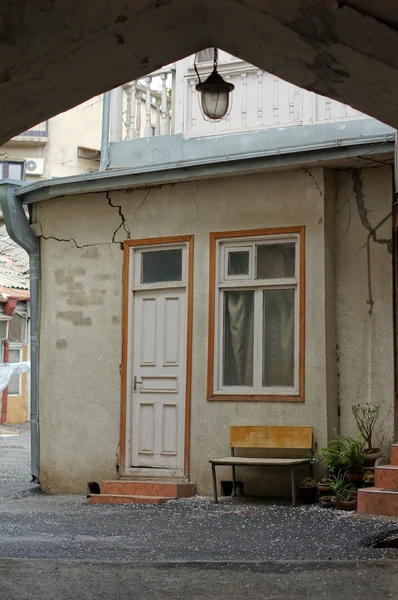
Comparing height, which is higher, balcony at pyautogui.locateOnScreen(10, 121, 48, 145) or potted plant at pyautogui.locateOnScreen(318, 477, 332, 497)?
balcony at pyautogui.locateOnScreen(10, 121, 48, 145)

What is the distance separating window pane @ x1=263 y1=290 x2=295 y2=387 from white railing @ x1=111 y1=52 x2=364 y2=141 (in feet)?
7.42

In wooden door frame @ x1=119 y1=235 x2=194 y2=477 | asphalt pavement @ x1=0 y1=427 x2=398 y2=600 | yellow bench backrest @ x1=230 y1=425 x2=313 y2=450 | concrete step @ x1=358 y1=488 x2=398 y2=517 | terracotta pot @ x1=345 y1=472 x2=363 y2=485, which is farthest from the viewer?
wooden door frame @ x1=119 y1=235 x2=194 y2=477

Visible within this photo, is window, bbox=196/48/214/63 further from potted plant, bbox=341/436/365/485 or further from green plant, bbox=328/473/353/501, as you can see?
green plant, bbox=328/473/353/501

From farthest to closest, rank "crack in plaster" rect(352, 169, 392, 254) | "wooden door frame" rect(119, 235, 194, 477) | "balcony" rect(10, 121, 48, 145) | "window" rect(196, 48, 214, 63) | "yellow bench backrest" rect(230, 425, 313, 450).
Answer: "balcony" rect(10, 121, 48, 145) → "window" rect(196, 48, 214, 63) → "wooden door frame" rect(119, 235, 194, 477) → "crack in plaster" rect(352, 169, 392, 254) → "yellow bench backrest" rect(230, 425, 313, 450)

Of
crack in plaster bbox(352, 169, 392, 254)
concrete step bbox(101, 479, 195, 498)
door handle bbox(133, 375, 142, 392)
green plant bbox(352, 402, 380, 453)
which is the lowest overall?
concrete step bbox(101, 479, 195, 498)

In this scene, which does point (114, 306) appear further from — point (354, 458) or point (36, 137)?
point (36, 137)

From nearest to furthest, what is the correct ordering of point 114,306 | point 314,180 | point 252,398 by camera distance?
point 314,180
point 252,398
point 114,306

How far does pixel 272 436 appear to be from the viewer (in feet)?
37.8

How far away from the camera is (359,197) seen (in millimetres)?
11609

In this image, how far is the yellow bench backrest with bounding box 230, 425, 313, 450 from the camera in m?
11.3

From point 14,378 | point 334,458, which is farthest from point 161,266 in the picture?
point 14,378

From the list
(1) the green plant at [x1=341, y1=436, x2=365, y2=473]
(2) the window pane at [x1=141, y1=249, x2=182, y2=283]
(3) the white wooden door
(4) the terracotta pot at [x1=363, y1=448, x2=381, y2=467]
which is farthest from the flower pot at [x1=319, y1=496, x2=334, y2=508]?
(2) the window pane at [x1=141, y1=249, x2=182, y2=283]

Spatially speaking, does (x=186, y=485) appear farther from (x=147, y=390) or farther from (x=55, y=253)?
(x=55, y=253)

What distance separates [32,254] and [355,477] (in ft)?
17.8
